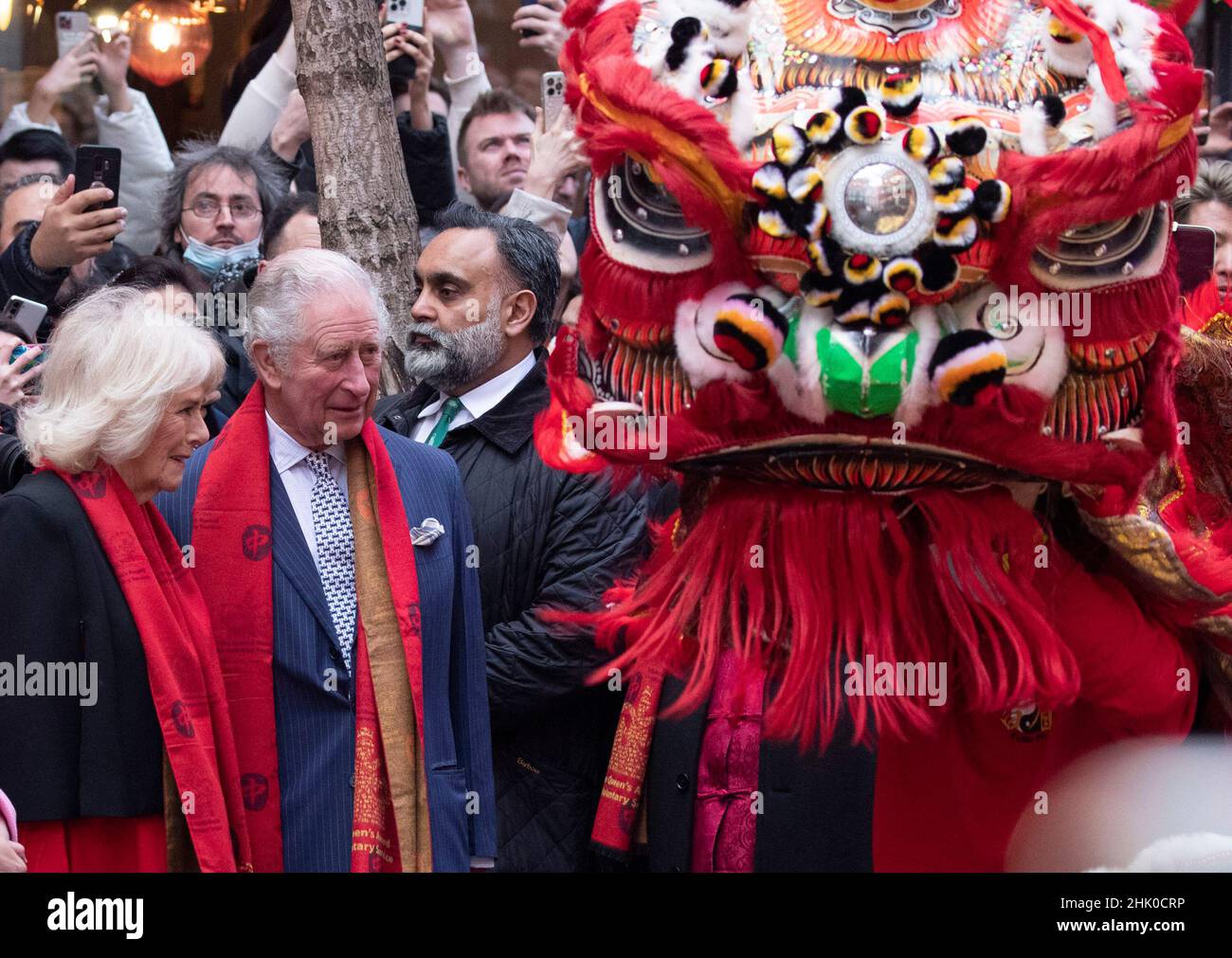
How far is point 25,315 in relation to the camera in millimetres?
4250

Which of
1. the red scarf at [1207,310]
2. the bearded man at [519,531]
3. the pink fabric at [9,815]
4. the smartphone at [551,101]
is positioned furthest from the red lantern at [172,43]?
the red scarf at [1207,310]

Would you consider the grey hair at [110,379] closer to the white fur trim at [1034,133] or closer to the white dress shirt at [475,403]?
the white dress shirt at [475,403]

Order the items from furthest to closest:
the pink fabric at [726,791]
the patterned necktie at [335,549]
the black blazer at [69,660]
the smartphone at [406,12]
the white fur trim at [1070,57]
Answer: the smartphone at [406,12]
the pink fabric at [726,791]
the patterned necktie at [335,549]
the black blazer at [69,660]
the white fur trim at [1070,57]

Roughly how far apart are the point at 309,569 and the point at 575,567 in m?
0.78

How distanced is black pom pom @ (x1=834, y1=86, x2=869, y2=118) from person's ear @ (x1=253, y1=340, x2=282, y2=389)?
1.58 meters

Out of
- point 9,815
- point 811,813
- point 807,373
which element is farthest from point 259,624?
point 807,373

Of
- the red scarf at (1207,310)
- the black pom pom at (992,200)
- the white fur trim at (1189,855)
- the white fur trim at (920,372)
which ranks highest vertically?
the black pom pom at (992,200)

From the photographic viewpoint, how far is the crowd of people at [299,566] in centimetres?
307

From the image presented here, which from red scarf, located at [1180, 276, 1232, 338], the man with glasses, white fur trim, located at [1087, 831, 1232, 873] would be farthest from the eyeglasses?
white fur trim, located at [1087, 831, 1232, 873]

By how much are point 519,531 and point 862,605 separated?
5.62 feet

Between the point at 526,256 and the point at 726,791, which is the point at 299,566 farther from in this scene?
the point at 526,256
